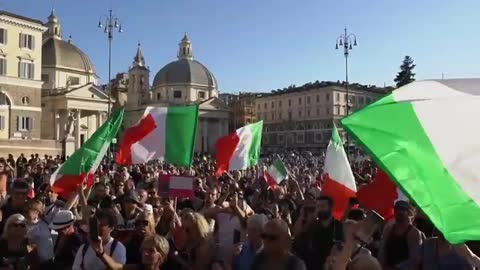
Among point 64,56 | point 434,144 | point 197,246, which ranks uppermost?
point 64,56

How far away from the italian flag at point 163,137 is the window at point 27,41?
158 ft

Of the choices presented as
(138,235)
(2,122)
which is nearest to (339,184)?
(138,235)

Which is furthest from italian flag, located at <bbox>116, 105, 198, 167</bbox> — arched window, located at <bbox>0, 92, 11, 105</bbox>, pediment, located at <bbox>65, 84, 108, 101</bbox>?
pediment, located at <bbox>65, 84, 108, 101</bbox>

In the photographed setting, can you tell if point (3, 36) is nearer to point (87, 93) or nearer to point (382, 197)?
point (87, 93)

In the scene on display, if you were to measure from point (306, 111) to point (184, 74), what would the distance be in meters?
23.9

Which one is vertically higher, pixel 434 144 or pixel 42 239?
pixel 434 144

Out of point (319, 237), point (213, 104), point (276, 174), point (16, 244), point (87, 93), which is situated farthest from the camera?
point (213, 104)

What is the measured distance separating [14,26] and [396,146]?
55.8m

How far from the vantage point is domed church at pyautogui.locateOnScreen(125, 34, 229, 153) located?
105625mm

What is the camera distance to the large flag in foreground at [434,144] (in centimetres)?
386

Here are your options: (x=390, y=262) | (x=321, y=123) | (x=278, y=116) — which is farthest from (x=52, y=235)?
(x=278, y=116)

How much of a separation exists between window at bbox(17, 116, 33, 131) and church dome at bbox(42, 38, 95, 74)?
22.5 m

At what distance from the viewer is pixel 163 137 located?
1123cm

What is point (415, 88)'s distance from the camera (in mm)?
4582
